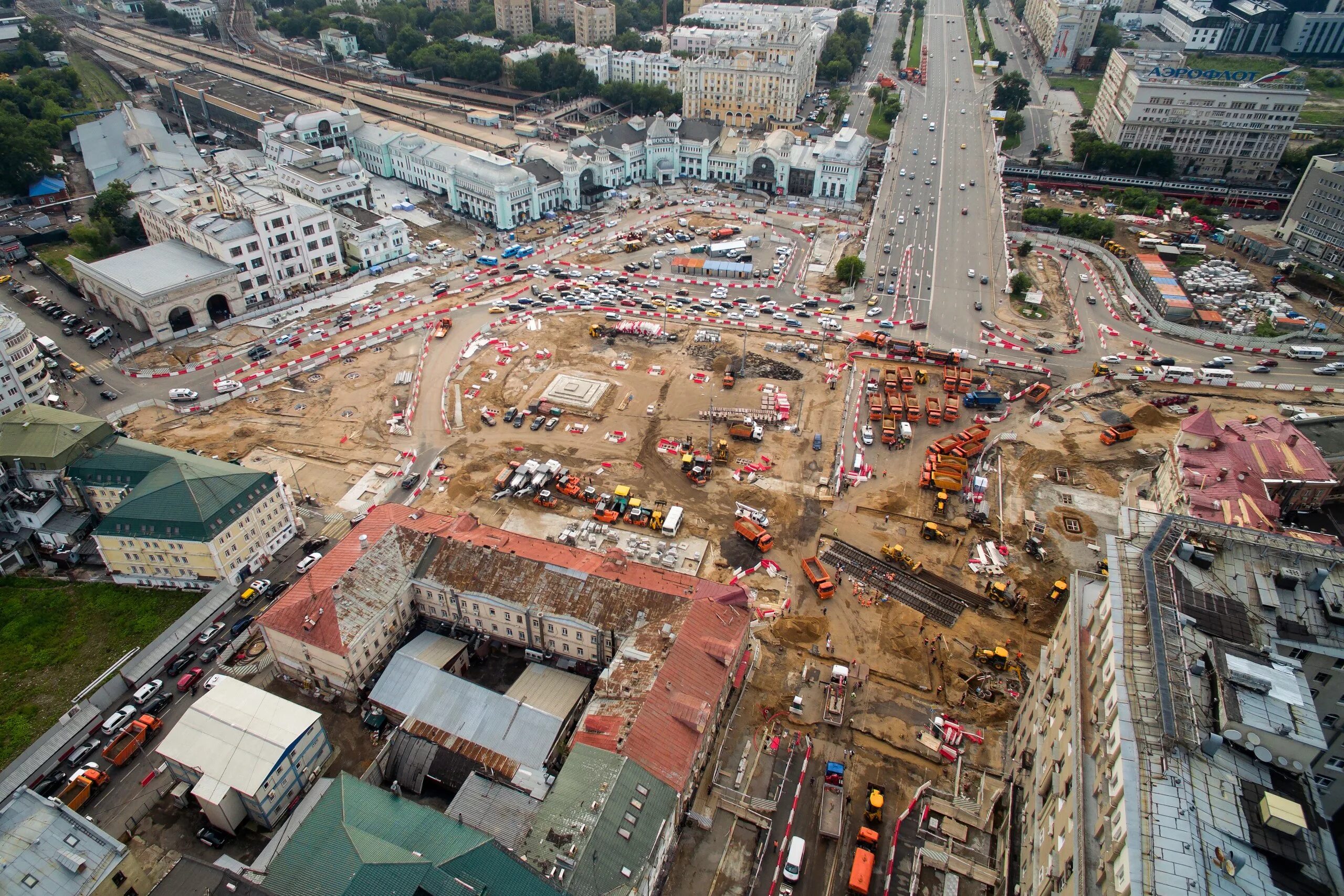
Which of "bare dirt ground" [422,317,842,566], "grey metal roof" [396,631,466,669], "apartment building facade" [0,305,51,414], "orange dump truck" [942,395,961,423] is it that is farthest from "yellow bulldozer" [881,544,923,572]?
"apartment building facade" [0,305,51,414]

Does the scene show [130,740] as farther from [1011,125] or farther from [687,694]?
[1011,125]

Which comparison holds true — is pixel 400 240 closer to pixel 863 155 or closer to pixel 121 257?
pixel 121 257

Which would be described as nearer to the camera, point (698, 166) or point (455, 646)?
point (455, 646)

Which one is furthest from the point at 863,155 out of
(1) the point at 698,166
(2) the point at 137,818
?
(2) the point at 137,818

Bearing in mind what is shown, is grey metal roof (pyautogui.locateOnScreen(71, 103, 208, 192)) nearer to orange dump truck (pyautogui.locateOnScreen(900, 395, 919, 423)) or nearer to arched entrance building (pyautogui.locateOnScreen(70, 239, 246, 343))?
arched entrance building (pyautogui.locateOnScreen(70, 239, 246, 343))

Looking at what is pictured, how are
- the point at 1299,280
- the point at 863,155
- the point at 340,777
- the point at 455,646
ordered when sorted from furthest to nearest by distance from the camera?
the point at 863,155
the point at 1299,280
the point at 455,646
the point at 340,777

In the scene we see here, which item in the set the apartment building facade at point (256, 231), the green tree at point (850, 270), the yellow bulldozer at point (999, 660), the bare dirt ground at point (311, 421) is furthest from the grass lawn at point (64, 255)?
the yellow bulldozer at point (999, 660)
